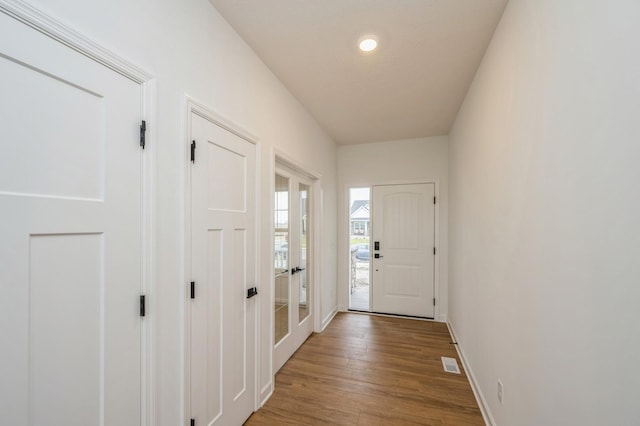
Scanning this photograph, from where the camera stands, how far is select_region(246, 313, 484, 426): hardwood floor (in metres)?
2.03

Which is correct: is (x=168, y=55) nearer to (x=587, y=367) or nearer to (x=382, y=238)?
(x=587, y=367)

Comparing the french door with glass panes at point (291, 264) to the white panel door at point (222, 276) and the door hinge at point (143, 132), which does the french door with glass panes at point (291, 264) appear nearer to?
the white panel door at point (222, 276)

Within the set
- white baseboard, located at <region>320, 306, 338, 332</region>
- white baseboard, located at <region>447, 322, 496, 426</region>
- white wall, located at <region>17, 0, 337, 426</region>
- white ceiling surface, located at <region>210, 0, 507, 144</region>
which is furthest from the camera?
white baseboard, located at <region>320, 306, 338, 332</region>

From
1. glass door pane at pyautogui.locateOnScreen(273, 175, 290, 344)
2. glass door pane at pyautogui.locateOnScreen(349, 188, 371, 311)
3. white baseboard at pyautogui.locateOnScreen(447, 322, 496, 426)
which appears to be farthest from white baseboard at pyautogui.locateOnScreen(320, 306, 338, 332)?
white baseboard at pyautogui.locateOnScreen(447, 322, 496, 426)

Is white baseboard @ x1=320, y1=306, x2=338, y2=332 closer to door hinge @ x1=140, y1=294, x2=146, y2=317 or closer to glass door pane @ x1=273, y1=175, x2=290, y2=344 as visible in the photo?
glass door pane @ x1=273, y1=175, x2=290, y2=344

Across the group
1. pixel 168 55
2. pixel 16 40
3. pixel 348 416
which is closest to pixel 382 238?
pixel 348 416

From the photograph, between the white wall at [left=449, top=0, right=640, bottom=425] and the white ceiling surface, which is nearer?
the white wall at [left=449, top=0, right=640, bottom=425]

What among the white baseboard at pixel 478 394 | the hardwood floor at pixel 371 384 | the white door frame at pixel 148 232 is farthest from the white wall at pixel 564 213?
the white door frame at pixel 148 232

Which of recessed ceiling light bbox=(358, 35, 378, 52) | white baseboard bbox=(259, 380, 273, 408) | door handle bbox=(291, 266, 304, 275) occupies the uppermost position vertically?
recessed ceiling light bbox=(358, 35, 378, 52)

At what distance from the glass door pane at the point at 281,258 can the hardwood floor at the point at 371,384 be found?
44cm

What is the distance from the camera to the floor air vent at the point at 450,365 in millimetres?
2674

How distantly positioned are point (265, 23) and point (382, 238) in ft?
11.1

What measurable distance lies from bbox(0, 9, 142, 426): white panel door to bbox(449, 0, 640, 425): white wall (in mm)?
1651

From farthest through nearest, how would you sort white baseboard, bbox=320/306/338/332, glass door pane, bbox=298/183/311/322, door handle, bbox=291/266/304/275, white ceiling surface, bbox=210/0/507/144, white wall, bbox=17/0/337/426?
white baseboard, bbox=320/306/338/332 < glass door pane, bbox=298/183/311/322 < door handle, bbox=291/266/304/275 < white ceiling surface, bbox=210/0/507/144 < white wall, bbox=17/0/337/426
